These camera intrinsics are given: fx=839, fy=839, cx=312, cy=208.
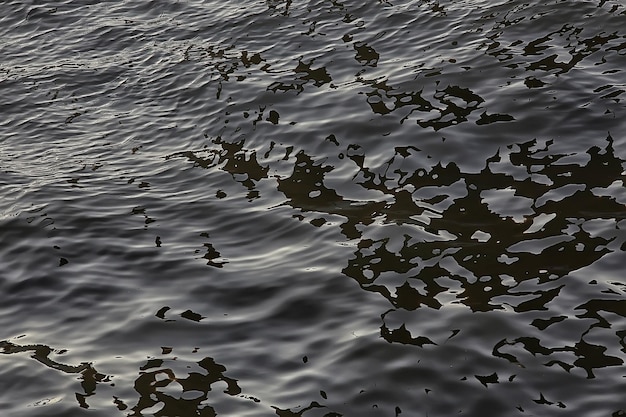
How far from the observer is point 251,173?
8.67m

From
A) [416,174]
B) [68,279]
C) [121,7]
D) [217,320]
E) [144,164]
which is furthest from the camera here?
[121,7]

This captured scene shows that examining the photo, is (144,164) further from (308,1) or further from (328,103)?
(308,1)

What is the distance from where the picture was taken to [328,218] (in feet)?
24.7

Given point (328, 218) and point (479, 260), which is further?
point (328, 218)

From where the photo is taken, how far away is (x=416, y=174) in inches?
313

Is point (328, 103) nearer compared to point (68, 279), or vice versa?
point (68, 279)

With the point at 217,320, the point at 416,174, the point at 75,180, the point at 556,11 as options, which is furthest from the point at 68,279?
the point at 556,11

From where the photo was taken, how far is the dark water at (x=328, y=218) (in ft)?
18.1

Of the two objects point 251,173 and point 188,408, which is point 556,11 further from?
point 188,408

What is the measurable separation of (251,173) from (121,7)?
696 centimetres

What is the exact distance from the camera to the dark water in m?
5.53

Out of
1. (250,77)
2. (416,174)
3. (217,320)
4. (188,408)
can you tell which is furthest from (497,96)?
(188,408)

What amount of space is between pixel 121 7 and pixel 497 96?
25.8 feet

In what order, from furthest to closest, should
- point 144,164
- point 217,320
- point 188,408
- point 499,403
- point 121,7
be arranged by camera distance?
point 121,7
point 144,164
point 217,320
point 188,408
point 499,403
